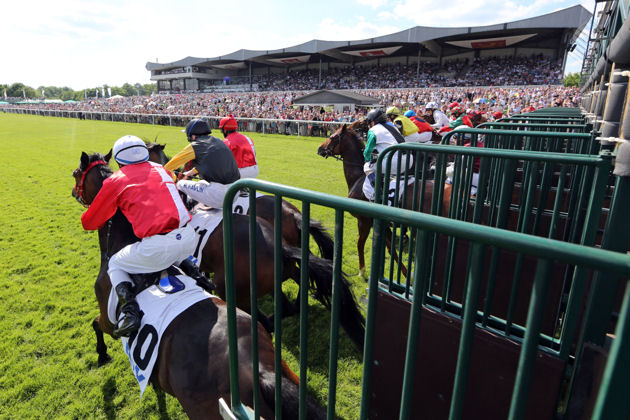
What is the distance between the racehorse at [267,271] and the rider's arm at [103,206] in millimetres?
1054

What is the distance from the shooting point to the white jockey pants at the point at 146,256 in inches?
105

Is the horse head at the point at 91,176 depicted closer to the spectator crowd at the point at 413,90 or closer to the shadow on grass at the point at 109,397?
the shadow on grass at the point at 109,397

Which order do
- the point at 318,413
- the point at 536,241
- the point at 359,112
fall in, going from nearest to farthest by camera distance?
1. the point at 536,241
2. the point at 318,413
3. the point at 359,112

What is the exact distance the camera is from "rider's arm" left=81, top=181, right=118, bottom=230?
9.11 feet

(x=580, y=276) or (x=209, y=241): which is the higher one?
(x=580, y=276)

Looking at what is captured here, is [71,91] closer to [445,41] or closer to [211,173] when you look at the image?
[445,41]

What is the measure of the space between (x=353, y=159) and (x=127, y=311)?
4318 millimetres

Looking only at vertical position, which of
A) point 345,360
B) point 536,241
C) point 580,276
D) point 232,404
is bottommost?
point 345,360

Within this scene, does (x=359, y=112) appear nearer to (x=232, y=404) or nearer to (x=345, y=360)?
(x=345, y=360)

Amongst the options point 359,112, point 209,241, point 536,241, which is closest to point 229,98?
point 359,112

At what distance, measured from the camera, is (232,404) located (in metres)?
1.76

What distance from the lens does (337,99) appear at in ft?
75.4

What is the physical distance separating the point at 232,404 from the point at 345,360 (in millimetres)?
1909

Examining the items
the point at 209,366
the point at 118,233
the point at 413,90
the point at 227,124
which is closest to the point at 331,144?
the point at 227,124
